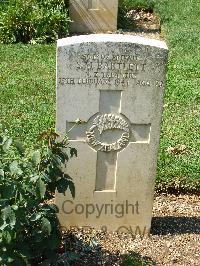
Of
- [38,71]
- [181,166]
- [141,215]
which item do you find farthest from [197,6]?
[141,215]

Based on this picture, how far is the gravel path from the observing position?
4172 mm

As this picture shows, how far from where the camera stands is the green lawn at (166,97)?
5.36 meters

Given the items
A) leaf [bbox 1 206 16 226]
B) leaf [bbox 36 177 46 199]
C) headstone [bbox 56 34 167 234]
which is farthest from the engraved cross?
leaf [bbox 1 206 16 226]

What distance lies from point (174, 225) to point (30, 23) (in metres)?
5.32

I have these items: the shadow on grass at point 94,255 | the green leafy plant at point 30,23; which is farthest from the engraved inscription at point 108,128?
the green leafy plant at point 30,23

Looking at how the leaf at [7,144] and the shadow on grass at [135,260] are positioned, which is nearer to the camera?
the leaf at [7,144]

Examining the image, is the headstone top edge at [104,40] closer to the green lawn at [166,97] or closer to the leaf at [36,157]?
the leaf at [36,157]

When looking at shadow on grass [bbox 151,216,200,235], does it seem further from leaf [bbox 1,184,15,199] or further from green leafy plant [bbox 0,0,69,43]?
green leafy plant [bbox 0,0,69,43]

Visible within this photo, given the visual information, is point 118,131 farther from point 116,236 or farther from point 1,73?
point 1,73

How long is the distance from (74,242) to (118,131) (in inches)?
36.5

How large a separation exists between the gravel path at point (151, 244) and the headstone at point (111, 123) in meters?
0.10

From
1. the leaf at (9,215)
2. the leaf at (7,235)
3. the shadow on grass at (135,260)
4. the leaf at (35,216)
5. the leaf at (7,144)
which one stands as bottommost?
the shadow on grass at (135,260)

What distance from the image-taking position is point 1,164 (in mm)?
3236

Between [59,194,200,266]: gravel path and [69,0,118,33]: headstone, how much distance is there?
571cm
